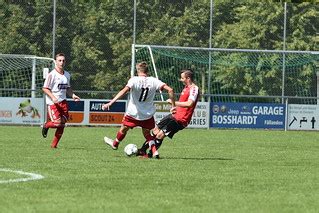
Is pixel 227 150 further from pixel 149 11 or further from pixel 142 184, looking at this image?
pixel 149 11

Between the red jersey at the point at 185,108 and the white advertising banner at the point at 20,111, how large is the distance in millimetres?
17429

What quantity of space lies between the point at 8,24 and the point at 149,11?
5.88 meters

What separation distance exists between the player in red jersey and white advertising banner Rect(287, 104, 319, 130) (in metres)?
19.0

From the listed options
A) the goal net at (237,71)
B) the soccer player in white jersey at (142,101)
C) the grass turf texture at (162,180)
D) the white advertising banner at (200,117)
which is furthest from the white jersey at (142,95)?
the goal net at (237,71)

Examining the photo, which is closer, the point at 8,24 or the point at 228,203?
the point at 228,203

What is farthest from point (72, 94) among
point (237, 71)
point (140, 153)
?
point (237, 71)

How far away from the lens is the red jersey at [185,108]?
18.7m

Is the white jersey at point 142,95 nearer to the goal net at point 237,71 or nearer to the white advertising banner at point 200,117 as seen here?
the white advertising banner at point 200,117

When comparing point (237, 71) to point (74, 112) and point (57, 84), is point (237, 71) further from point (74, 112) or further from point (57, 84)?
point (57, 84)

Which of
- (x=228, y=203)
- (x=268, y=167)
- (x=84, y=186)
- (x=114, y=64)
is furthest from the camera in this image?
(x=114, y=64)

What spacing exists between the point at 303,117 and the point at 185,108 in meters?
19.2

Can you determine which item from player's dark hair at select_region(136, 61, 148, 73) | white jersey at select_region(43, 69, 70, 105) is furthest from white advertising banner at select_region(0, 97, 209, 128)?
player's dark hair at select_region(136, 61, 148, 73)

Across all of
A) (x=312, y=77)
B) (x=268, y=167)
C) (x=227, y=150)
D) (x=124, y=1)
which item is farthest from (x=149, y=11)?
(x=268, y=167)

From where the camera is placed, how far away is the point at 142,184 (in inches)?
493
